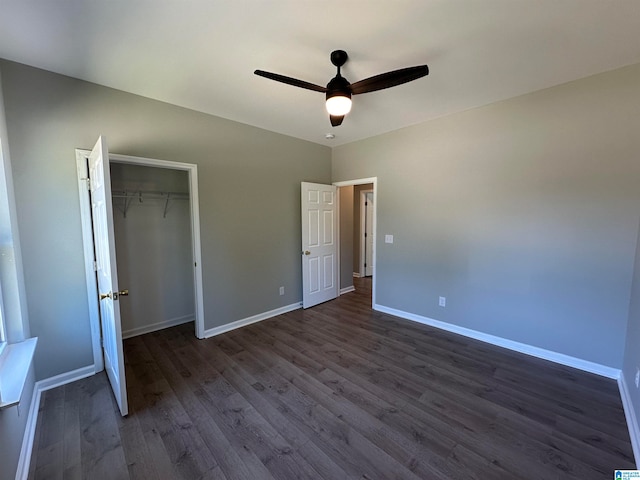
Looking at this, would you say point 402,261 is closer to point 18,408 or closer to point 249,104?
point 249,104

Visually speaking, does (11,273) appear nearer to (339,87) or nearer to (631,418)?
(339,87)

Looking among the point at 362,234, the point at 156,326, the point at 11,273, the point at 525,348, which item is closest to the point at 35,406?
the point at 11,273

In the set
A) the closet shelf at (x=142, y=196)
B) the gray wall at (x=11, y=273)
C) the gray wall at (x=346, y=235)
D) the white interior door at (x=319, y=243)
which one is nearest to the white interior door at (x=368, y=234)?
the gray wall at (x=346, y=235)

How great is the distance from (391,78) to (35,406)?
359 cm

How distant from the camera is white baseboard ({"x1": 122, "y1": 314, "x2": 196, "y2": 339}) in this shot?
333 cm

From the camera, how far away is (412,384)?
2354mm

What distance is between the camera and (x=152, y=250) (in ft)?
11.4

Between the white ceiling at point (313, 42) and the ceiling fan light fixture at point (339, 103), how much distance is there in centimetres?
36

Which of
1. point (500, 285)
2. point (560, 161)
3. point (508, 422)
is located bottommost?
point (508, 422)

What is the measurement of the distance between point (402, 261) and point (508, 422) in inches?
85.5

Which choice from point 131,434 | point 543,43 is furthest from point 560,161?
point 131,434

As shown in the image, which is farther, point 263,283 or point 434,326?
point 263,283

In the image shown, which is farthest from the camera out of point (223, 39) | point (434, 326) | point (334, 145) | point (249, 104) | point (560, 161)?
point (334, 145)

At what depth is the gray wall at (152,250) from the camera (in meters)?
3.26
